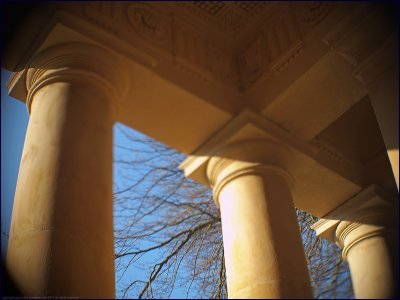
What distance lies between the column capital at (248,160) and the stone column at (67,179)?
715cm

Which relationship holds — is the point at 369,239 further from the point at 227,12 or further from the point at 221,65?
the point at 227,12

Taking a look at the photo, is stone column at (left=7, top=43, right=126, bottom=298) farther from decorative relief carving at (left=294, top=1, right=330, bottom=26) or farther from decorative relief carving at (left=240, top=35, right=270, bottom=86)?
decorative relief carving at (left=294, top=1, right=330, bottom=26)

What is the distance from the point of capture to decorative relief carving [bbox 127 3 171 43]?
26.1 m

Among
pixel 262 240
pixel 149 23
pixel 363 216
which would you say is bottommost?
pixel 262 240

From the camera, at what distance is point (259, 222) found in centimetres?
2394

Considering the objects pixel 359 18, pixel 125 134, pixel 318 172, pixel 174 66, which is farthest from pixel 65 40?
pixel 125 134

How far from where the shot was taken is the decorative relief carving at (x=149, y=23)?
26.1 meters

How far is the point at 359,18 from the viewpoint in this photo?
74.7 feet

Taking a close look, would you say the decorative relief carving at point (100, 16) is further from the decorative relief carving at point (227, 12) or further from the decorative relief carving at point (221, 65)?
the decorative relief carving at point (221, 65)

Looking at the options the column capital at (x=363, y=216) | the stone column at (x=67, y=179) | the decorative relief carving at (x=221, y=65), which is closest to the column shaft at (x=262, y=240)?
the decorative relief carving at (x=221, y=65)

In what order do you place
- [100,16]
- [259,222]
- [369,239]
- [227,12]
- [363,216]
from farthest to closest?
[369,239]
[363,216]
[227,12]
[100,16]
[259,222]

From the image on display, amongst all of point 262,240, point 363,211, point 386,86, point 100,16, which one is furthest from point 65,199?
point 363,211

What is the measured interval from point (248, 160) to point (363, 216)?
524 inches

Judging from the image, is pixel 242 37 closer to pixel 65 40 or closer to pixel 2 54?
pixel 65 40
